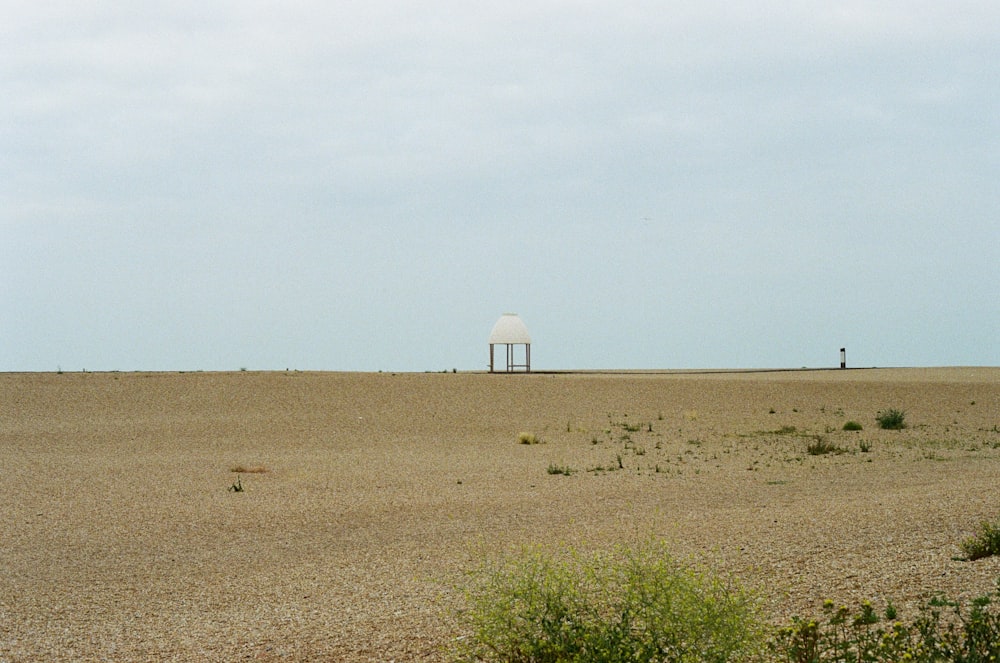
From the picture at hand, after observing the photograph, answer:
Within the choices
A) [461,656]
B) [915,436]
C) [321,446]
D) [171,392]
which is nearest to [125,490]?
[321,446]

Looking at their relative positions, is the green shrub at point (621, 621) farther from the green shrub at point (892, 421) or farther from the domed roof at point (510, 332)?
the domed roof at point (510, 332)

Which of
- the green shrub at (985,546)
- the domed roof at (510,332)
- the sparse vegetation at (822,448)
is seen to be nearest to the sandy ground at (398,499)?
the green shrub at (985,546)

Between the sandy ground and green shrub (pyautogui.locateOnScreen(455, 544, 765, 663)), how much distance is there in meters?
0.96

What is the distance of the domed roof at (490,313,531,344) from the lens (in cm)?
4712

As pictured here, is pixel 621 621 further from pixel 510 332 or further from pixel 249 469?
pixel 510 332

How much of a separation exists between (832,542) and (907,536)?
854 mm

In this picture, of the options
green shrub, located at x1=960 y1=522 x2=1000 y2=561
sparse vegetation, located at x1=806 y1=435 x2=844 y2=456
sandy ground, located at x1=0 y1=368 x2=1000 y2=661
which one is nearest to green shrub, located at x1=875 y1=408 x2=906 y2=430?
sandy ground, located at x1=0 y1=368 x2=1000 y2=661

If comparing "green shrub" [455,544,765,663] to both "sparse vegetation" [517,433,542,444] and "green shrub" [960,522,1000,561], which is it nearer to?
"green shrub" [960,522,1000,561]

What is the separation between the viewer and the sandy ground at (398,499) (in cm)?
855

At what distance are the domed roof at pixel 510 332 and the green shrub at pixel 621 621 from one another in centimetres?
4028

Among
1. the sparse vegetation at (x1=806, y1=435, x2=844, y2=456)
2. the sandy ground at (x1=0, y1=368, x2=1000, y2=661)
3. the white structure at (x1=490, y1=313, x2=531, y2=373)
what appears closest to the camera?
the sandy ground at (x1=0, y1=368, x2=1000, y2=661)

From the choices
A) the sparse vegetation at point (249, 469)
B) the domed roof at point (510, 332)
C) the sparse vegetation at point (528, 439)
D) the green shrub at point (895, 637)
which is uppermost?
the domed roof at point (510, 332)

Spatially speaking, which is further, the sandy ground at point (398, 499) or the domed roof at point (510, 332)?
the domed roof at point (510, 332)

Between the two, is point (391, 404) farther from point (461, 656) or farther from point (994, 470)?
point (461, 656)
